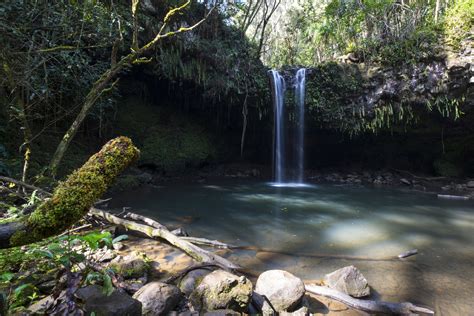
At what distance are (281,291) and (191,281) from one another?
858mm

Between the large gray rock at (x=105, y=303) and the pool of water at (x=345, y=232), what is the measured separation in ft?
6.25

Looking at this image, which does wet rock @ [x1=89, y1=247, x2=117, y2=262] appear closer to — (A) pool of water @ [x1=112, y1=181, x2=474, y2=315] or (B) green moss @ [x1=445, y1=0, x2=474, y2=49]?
(A) pool of water @ [x1=112, y1=181, x2=474, y2=315]

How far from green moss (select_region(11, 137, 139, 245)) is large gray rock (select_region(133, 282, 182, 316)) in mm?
1202

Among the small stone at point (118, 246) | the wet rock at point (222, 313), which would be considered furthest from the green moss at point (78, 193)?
the small stone at point (118, 246)

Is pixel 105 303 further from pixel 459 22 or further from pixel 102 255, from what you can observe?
pixel 459 22

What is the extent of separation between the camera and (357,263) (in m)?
3.72

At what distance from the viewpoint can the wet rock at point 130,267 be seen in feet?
9.15

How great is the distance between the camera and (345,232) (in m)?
5.06

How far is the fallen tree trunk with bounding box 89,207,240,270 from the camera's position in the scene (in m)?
3.14

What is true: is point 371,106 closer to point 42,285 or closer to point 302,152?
point 302,152

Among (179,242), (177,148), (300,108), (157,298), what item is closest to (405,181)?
(300,108)

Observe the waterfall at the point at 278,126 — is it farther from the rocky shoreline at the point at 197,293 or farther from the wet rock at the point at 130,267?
the wet rock at the point at 130,267

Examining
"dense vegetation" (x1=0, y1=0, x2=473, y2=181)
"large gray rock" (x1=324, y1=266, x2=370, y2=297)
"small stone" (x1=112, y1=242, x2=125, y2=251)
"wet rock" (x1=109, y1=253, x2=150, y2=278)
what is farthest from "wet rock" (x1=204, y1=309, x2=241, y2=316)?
"dense vegetation" (x1=0, y1=0, x2=473, y2=181)

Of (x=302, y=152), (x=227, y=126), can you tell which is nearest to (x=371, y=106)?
(x=302, y=152)
